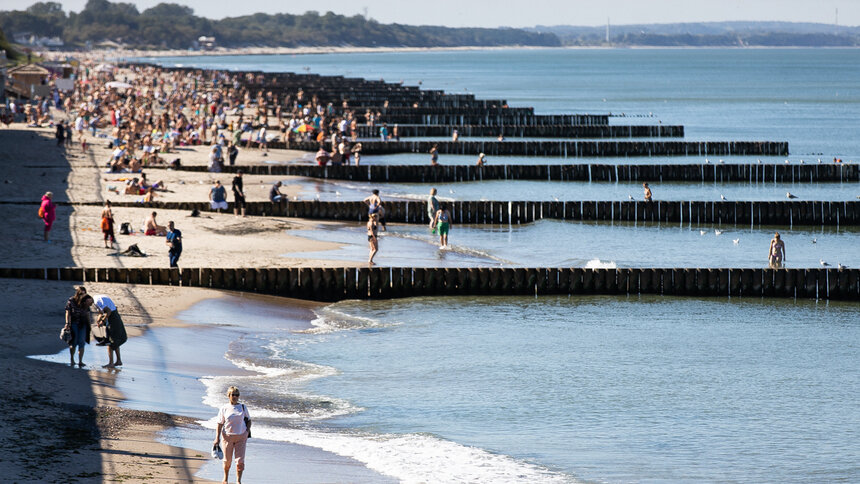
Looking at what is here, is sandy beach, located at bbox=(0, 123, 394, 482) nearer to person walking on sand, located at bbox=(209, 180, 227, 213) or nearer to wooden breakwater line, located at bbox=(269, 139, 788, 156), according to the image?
person walking on sand, located at bbox=(209, 180, 227, 213)

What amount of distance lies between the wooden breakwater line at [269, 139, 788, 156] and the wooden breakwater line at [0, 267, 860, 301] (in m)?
46.2

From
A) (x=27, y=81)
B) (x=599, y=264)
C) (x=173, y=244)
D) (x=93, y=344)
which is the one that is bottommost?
(x=599, y=264)

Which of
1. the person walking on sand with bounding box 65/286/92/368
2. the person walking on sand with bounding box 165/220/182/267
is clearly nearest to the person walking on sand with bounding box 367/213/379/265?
the person walking on sand with bounding box 165/220/182/267

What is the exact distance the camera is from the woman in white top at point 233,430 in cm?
1484

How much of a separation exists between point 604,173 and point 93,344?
47.3m

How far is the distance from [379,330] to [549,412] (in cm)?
779

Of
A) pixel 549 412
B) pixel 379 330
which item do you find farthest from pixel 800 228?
pixel 549 412

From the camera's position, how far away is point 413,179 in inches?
2473

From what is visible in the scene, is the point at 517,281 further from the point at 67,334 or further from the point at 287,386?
the point at 67,334

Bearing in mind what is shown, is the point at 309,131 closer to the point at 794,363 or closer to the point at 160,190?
the point at 160,190

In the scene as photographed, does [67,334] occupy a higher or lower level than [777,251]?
higher

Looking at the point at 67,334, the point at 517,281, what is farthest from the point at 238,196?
the point at 67,334

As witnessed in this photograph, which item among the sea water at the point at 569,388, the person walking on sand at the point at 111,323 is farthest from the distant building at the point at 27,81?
the person walking on sand at the point at 111,323

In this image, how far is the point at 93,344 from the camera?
22.9 meters
